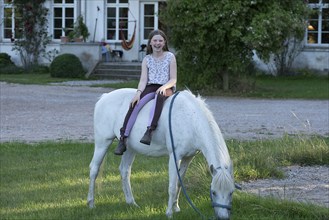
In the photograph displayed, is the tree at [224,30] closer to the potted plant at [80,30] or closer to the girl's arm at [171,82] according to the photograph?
the potted plant at [80,30]

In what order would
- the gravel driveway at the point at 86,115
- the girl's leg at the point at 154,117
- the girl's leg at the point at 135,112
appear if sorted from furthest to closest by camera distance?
the gravel driveway at the point at 86,115 < the girl's leg at the point at 135,112 < the girl's leg at the point at 154,117

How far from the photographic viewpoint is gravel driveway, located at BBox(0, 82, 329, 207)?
923 centimetres

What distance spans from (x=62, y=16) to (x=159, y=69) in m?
27.8

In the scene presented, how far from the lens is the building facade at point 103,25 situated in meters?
31.7

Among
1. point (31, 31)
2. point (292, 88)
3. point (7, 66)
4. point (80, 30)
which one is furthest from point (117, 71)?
point (292, 88)

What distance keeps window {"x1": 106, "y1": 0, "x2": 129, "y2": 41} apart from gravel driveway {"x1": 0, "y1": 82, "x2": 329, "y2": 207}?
31.0 ft

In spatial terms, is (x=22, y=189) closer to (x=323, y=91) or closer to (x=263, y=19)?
(x=263, y=19)

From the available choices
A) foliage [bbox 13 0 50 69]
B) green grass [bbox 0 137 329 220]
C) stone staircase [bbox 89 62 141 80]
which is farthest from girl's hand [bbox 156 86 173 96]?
foliage [bbox 13 0 50 69]

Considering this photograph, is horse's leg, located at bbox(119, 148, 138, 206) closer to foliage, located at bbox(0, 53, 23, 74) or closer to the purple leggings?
the purple leggings

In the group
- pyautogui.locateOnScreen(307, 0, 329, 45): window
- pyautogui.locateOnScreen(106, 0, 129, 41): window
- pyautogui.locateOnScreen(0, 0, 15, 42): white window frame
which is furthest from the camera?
pyautogui.locateOnScreen(0, 0, 15, 42): white window frame

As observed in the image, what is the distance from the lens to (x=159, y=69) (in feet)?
25.5

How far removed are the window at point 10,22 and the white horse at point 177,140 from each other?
1063 inches

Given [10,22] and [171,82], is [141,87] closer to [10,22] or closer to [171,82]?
[171,82]

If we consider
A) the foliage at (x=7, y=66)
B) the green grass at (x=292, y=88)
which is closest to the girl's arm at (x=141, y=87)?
the green grass at (x=292, y=88)
